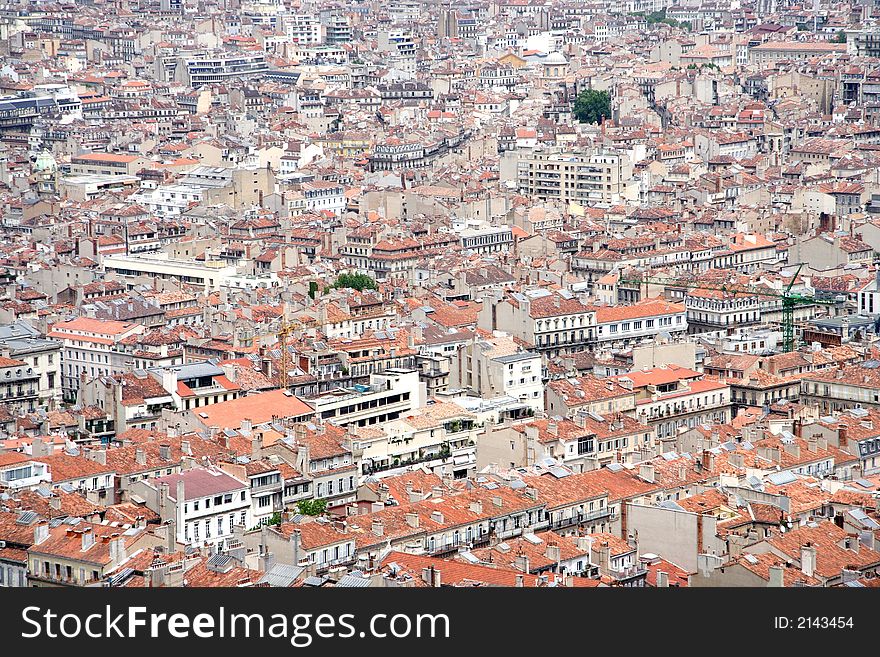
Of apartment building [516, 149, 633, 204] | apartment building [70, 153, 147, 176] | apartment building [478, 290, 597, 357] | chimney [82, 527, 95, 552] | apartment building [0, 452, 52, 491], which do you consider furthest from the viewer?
apartment building [70, 153, 147, 176]

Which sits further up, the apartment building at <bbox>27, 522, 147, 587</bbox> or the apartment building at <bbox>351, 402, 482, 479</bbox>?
the apartment building at <bbox>27, 522, 147, 587</bbox>

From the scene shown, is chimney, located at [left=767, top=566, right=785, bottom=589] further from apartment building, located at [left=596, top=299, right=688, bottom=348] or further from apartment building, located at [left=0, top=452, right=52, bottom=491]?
apartment building, located at [left=596, top=299, right=688, bottom=348]

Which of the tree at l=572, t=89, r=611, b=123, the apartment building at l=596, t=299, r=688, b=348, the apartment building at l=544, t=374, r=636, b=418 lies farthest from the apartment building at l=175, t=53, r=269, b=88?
the apartment building at l=544, t=374, r=636, b=418

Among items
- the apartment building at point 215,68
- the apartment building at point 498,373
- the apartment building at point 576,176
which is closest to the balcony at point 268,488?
the apartment building at point 498,373

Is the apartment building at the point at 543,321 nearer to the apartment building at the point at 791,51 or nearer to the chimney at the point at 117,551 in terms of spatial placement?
the chimney at the point at 117,551

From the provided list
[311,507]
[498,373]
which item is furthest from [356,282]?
[311,507]

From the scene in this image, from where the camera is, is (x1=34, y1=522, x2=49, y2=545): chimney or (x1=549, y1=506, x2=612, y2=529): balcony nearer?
(x1=34, y1=522, x2=49, y2=545): chimney
